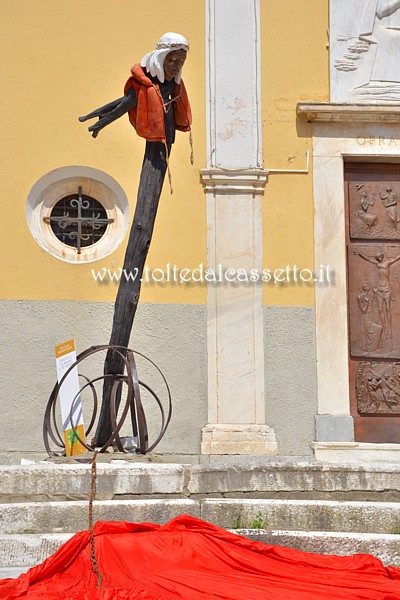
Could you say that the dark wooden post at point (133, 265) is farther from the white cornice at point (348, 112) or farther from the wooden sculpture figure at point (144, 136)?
the white cornice at point (348, 112)

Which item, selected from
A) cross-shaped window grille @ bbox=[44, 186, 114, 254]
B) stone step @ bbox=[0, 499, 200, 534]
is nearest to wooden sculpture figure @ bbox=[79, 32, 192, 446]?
stone step @ bbox=[0, 499, 200, 534]

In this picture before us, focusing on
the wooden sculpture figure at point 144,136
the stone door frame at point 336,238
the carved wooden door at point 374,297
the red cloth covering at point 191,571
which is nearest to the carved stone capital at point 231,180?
the stone door frame at point 336,238

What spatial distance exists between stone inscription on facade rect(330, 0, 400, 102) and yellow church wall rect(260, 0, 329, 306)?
0.42 ft

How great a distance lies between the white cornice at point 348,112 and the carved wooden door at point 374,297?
0.54 m

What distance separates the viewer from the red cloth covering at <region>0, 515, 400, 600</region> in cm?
452

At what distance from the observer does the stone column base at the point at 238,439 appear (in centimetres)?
978

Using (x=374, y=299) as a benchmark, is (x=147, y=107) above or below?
above

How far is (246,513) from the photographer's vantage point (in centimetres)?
570

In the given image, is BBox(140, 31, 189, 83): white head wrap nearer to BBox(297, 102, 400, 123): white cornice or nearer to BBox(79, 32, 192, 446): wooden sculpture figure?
BBox(79, 32, 192, 446): wooden sculpture figure

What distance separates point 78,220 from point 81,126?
104 cm

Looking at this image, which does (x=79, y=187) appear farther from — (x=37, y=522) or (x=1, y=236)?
(x=37, y=522)

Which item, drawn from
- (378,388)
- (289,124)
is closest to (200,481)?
(378,388)

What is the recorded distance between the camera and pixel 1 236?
10117 mm

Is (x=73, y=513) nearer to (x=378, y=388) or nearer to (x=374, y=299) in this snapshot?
(x=378, y=388)
